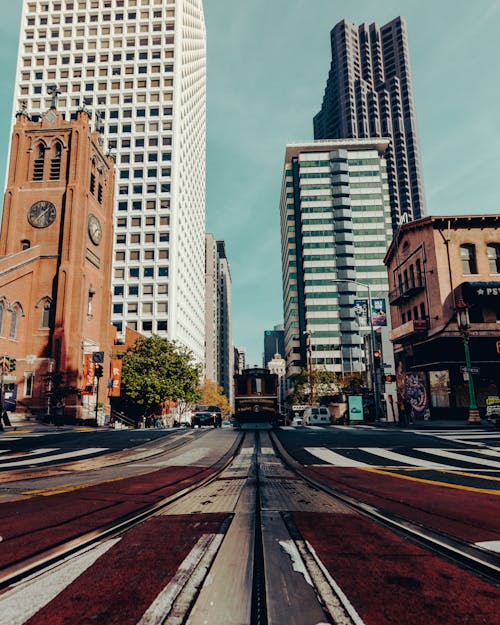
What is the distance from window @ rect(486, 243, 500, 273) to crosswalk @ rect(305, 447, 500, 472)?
2486 cm

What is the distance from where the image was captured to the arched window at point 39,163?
37.0 meters

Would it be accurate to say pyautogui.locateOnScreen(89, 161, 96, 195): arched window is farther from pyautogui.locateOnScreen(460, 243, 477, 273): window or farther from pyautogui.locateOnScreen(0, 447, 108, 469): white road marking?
pyautogui.locateOnScreen(460, 243, 477, 273): window

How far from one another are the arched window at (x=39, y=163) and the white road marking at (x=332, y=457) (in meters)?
37.0

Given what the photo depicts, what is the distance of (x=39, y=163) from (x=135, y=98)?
47061mm

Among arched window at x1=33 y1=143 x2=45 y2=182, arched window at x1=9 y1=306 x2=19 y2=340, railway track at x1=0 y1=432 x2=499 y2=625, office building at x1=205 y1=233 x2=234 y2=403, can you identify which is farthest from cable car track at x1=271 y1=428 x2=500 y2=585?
office building at x1=205 y1=233 x2=234 y2=403

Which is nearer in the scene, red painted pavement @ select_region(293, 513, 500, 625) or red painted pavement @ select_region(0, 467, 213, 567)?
red painted pavement @ select_region(293, 513, 500, 625)

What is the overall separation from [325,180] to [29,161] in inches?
3127

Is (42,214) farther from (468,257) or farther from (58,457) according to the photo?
(468,257)

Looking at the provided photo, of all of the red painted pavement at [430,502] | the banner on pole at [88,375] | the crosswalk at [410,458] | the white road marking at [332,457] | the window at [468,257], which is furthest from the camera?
the banner on pole at [88,375]

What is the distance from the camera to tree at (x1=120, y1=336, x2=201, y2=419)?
1585 inches

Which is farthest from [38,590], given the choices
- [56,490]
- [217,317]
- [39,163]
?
[217,317]

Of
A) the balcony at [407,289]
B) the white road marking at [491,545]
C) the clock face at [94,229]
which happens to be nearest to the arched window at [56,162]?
the clock face at [94,229]

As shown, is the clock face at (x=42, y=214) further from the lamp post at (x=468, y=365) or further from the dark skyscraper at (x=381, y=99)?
the dark skyscraper at (x=381, y=99)

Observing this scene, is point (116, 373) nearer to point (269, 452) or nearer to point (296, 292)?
point (269, 452)
